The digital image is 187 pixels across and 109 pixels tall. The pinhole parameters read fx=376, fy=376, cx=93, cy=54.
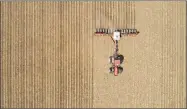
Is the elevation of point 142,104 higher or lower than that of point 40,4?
lower

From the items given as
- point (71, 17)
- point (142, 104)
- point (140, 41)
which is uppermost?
point (71, 17)

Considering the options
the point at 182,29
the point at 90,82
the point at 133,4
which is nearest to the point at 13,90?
the point at 90,82

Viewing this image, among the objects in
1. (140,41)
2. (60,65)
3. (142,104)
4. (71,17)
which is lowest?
(142,104)

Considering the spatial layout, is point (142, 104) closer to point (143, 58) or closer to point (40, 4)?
point (143, 58)

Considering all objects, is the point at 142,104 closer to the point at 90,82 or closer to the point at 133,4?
the point at 90,82

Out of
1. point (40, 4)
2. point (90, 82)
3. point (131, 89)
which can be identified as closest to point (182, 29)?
point (131, 89)

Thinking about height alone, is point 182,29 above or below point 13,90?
above
